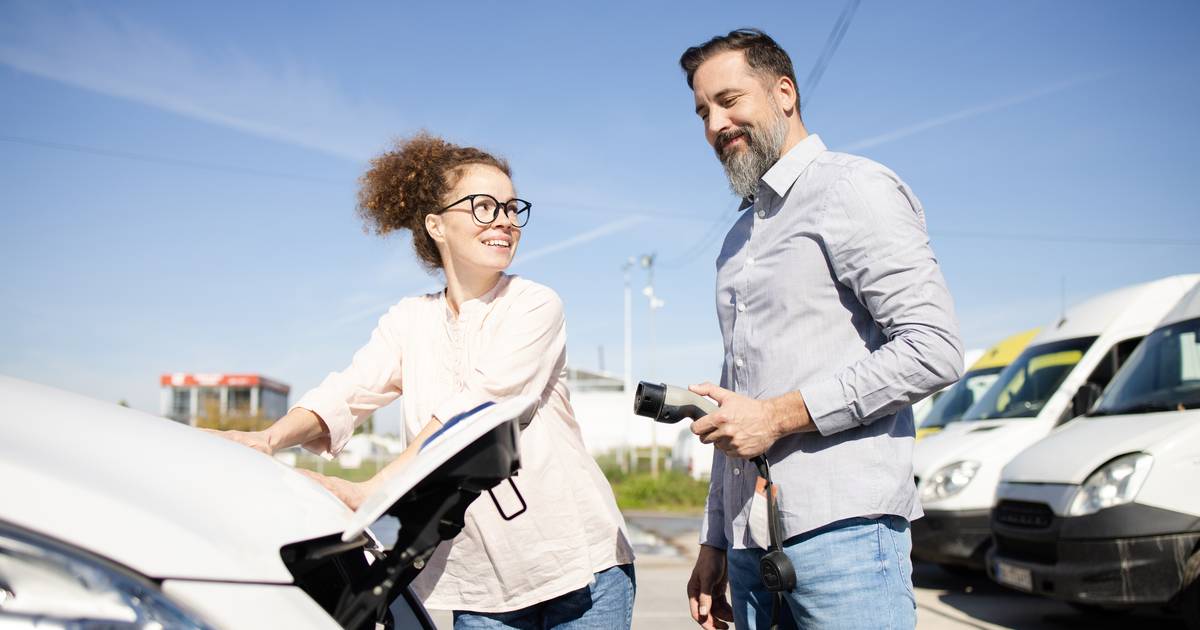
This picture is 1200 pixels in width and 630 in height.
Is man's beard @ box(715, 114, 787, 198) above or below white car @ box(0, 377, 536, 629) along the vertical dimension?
above

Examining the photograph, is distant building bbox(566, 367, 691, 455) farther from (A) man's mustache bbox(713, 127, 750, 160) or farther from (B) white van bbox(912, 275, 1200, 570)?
(A) man's mustache bbox(713, 127, 750, 160)

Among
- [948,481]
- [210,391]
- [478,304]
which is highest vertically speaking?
[478,304]

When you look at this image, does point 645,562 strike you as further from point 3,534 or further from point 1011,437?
point 3,534

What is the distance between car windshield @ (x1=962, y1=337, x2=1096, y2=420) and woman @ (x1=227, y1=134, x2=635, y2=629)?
6.91 metres

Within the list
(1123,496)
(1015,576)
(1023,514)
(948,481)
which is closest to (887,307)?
(1123,496)

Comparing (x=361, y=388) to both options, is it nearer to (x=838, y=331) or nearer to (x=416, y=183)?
(x=416, y=183)

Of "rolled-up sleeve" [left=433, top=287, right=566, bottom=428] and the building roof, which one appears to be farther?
the building roof

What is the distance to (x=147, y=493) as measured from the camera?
128 centimetres

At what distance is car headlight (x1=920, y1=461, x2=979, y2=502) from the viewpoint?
788cm

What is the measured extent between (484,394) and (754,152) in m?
0.85

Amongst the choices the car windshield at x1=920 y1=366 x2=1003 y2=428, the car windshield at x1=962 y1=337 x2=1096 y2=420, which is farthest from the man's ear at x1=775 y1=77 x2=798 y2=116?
the car windshield at x1=920 y1=366 x2=1003 y2=428

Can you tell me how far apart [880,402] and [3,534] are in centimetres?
154

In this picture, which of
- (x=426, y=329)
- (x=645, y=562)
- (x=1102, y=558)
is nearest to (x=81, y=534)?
(x=426, y=329)

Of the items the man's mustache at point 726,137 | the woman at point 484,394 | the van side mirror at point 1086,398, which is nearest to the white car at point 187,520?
the woman at point 484,394
